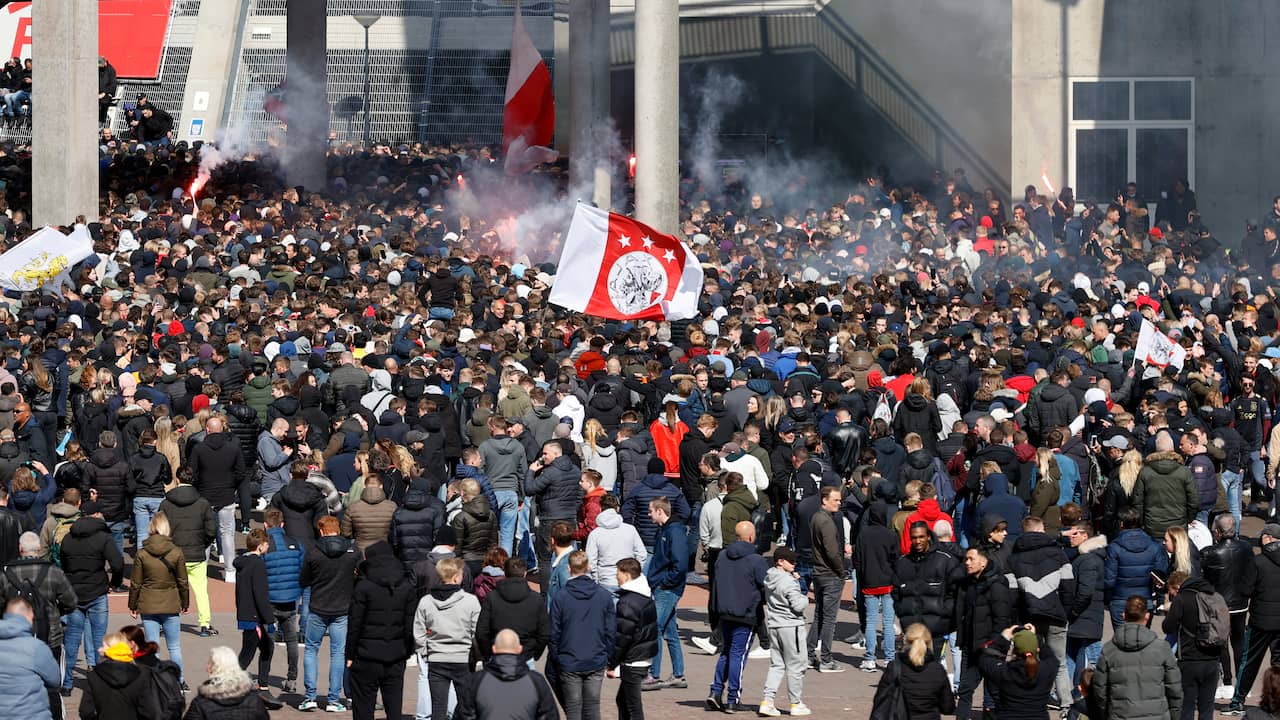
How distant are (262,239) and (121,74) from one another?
971 inches

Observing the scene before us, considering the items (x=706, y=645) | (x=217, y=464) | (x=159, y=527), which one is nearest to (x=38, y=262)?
(x=217, y=464)

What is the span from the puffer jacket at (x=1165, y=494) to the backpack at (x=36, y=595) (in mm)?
8053

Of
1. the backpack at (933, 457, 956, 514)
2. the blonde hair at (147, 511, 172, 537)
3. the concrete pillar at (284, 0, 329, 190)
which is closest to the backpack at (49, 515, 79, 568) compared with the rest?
the blonde hair at (147, 511, 172, 537)

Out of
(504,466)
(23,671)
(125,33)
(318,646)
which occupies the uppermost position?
(125,33)

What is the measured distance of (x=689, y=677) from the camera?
561 inches

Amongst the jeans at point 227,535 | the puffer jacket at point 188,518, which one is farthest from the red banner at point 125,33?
the puffer jacket at point 188,518

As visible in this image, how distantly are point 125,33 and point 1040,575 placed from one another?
1633 inches

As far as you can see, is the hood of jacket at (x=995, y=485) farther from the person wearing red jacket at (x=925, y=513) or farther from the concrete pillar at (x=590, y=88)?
the concrete pillar at (x=590, y=88)

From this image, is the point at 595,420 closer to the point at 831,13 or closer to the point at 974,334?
the point at 974,334

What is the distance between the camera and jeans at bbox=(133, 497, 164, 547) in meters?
16.0

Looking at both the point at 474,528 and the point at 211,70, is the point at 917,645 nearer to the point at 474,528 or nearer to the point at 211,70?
the point at 474,528

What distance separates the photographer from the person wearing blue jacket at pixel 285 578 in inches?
528

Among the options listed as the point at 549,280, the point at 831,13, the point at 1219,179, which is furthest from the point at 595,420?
the point at 831,13

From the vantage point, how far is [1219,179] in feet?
120
